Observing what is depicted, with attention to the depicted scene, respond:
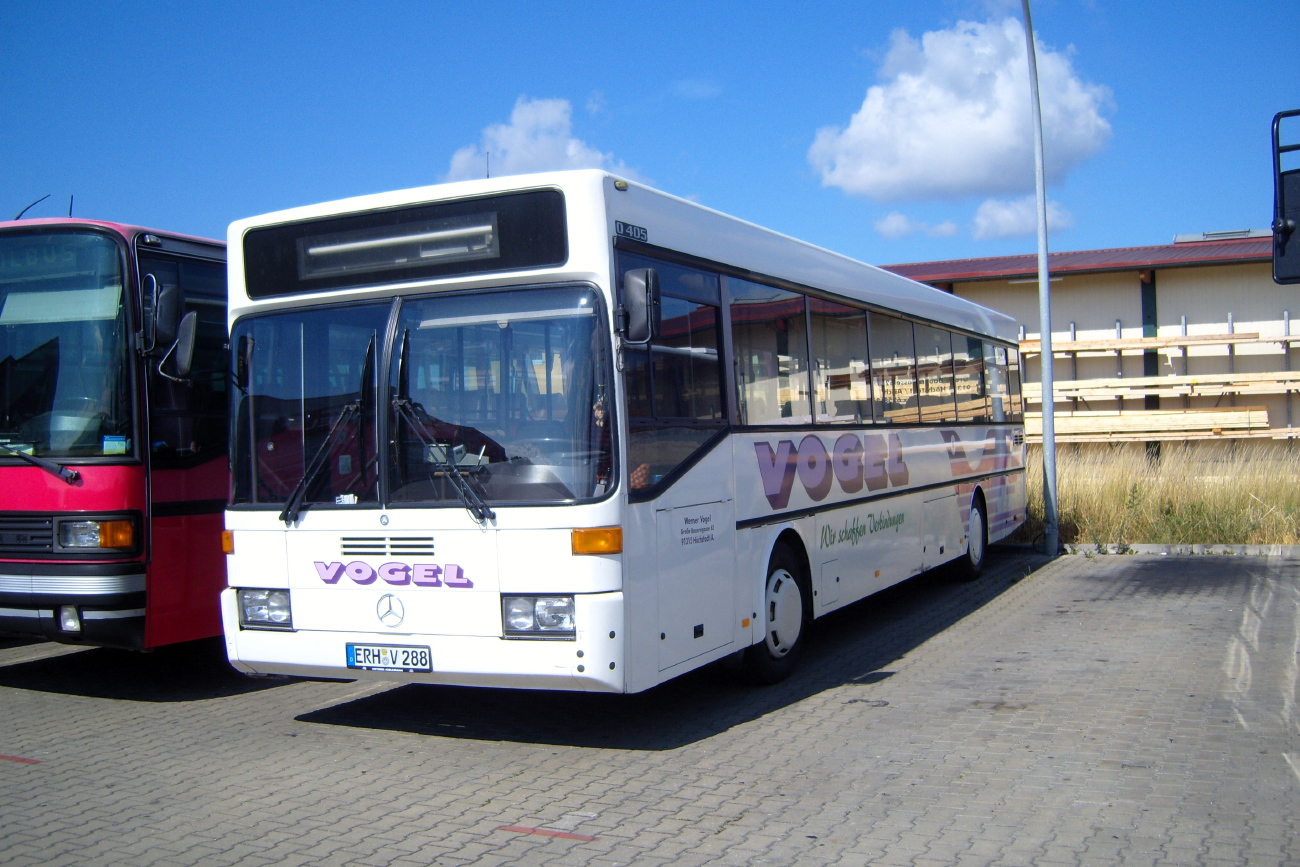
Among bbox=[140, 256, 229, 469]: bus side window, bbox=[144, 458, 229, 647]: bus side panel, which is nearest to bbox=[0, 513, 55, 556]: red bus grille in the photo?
bbox=[144, 458, 229, 647]: bus side panel

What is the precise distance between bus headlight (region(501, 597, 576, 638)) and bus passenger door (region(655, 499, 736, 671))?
2.10 ft

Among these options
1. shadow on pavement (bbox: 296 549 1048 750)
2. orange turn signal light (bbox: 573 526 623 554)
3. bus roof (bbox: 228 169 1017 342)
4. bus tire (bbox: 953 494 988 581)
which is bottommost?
shadow on pavement (bbox: 296 549 1048 750)

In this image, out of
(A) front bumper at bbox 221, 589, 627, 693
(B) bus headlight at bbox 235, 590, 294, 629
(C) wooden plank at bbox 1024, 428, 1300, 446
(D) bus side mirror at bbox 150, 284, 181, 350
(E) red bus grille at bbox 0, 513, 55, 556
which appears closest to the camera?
(A) front bumper at bbox 221, 589, 627, 693

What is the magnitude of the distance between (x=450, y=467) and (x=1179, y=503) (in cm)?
1377

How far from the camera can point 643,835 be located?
4871 mm

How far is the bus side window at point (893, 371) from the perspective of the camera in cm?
1006

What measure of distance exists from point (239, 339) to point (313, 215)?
92 cm

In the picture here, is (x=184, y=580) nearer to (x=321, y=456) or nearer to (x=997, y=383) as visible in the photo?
(x=321, y=456)

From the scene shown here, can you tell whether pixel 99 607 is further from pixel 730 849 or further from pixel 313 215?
pixel 730 849

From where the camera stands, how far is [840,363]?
9.19 m

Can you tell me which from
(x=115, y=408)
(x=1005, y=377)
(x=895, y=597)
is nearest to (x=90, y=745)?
(x=115, y=408)

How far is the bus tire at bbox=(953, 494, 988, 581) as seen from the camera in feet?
42.4

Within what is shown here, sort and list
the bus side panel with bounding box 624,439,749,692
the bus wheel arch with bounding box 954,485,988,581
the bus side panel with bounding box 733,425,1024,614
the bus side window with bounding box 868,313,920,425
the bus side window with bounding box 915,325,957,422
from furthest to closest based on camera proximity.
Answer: the bus wheel arch with bounding box 954,485,988,581 < the bus side window with bounding box 915,325,957,422 < the bus side window with bounding box 868,313,920,425 < the bus side panel with bounding box 733,425,1024,614 < the bus side panel with bounding box 624,439,749,692

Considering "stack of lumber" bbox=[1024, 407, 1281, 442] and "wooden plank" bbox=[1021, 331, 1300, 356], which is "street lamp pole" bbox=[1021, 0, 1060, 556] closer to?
"stack of lumber" bbox=[1024, 407, 1281, 442]
